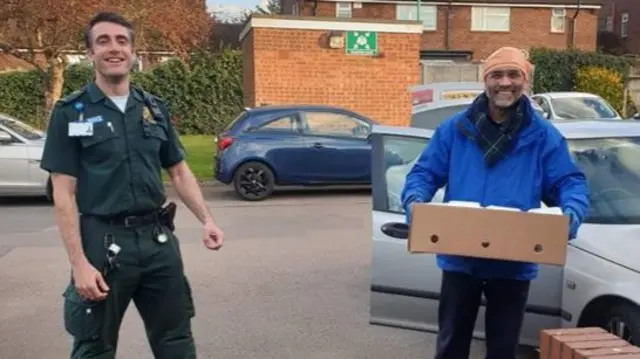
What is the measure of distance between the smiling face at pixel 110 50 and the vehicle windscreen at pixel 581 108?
14920 mm

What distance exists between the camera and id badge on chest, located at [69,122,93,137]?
3031 millimetres

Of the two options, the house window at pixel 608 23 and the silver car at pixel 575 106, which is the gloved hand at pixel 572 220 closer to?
the silver car at pixel 575 106

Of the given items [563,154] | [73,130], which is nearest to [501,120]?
[563,154]

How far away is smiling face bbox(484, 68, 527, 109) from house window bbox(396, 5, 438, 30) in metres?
31.7

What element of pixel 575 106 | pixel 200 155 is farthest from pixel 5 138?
pixel 575 106

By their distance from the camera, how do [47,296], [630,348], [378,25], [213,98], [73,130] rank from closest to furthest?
[630,348], [73,130], [47,296], [378,25], [213,98]

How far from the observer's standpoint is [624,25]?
4694 centimetres

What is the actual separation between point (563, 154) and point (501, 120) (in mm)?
300

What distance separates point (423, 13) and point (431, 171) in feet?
106

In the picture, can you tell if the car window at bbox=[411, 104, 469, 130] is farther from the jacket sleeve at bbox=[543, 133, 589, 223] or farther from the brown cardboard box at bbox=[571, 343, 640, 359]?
the brown cardboard box at bbox=[571, 343, 640, 359]

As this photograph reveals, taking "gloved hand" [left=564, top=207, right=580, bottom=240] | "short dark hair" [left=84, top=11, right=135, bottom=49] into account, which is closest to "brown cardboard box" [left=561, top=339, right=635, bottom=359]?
"gloved hand" [left=564, top=207, right=580, bottom=240]

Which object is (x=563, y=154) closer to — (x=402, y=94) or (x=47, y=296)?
(x=47, y=296)

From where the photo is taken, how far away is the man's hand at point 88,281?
299 centimetres

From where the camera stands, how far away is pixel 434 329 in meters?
4.34
